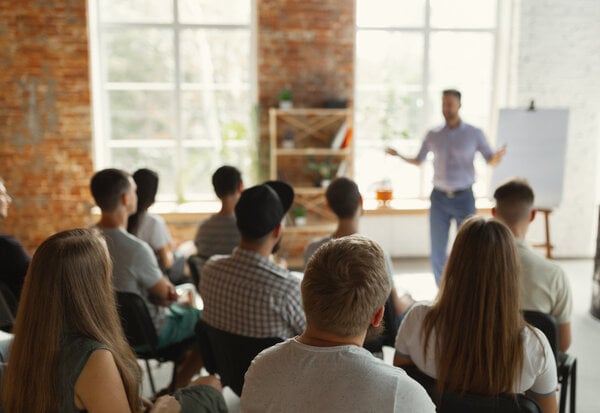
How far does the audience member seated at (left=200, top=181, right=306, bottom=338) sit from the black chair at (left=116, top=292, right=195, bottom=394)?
0.40 meters

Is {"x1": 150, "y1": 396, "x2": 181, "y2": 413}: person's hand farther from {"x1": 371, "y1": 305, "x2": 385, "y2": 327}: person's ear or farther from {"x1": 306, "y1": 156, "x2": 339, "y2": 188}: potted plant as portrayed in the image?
{"x1": 306, "y1": 156, "x2": 339, "y2": 188}: potted plant

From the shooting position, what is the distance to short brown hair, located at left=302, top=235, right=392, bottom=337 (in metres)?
1.33

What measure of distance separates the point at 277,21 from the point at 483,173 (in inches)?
121

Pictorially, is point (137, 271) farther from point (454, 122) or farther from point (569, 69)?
point (569, 69)

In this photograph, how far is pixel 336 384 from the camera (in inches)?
51.0

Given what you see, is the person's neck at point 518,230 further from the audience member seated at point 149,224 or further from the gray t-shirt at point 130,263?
the audience member seated at point 149,224

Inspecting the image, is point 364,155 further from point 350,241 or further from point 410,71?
point 350,241

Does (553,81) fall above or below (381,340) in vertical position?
above

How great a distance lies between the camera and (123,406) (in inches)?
65.5

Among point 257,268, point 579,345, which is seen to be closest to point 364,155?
point 579,345

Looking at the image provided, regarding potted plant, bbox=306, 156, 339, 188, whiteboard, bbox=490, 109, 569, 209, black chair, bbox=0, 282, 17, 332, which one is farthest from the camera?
potted plant, bbox=306, 156, 339, 188

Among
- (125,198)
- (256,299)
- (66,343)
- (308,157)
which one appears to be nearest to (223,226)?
(125,198)

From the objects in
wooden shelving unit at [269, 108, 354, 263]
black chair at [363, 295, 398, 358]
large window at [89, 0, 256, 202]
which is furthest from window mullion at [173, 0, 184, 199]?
black chair at [363, 295, 398, 358]

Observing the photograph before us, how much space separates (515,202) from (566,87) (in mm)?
4426
